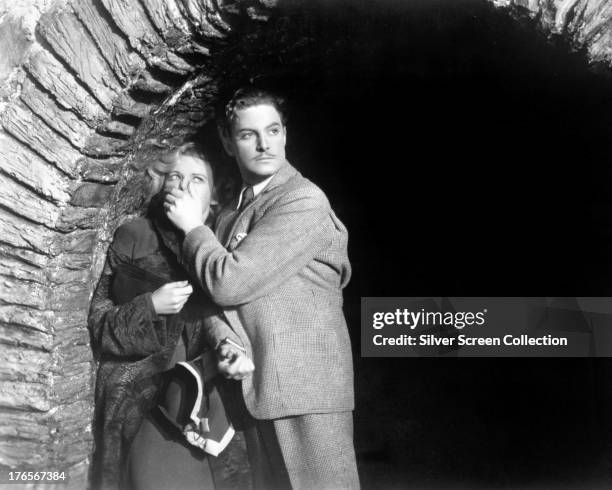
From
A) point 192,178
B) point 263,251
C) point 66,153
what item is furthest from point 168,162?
point 263,251

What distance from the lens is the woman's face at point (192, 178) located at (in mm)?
3164

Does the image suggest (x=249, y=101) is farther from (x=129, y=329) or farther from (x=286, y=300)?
(x=129, y=329)

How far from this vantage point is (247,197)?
10.0 ft

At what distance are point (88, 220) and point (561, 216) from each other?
199 centimetres

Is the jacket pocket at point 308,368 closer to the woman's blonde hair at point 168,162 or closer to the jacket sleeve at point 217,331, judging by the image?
the jacket sleeve at point 217,331

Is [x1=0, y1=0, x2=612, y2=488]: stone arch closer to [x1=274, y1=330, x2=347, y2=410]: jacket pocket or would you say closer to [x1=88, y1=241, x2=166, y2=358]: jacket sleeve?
[x1=88, y1=241, x2=166, y2=358]: jacket sleeve

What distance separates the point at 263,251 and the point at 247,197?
0.28m

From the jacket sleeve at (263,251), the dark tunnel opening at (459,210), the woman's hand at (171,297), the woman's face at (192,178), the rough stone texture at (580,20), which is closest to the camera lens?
the rough stone texture at (580,20)

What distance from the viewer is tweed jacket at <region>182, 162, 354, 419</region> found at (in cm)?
286

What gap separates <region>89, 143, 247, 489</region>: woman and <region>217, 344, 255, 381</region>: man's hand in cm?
13

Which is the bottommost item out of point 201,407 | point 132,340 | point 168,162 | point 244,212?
point 201,407

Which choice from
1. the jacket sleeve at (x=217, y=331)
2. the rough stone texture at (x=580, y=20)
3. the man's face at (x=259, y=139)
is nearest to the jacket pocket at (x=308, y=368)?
the jacket sleeve at (x=217, y=331)

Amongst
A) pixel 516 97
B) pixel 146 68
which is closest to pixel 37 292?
pixel 146 68

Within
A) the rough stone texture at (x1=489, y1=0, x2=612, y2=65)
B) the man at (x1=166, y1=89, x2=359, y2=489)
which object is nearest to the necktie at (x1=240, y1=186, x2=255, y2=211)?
the man at (x1=166, y1=89, x2=359, y2=489)
